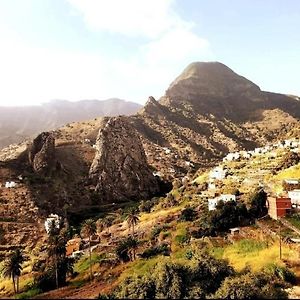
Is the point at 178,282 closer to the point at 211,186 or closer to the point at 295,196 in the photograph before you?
the point at 295,196

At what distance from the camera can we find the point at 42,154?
132250 millimetres

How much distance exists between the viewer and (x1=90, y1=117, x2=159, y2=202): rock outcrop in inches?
5271

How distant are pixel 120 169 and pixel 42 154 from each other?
23505 millimetres

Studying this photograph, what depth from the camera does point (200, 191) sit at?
108 metres

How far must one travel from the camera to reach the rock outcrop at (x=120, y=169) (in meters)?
134

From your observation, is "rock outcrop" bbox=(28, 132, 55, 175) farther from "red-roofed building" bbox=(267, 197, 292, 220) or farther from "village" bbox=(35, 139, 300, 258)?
"red-roofed building" bbox=(267, 197, 292, 220)

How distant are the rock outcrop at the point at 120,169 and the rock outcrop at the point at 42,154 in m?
12.7

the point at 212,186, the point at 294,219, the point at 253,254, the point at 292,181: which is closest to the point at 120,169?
the point at 212,186

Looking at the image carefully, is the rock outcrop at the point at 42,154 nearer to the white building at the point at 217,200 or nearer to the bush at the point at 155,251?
the white building at the point at 217,200

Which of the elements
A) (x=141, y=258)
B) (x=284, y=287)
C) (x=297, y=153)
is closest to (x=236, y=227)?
(x=141, y=258)

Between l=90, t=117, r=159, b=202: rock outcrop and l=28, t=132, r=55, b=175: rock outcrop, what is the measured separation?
12700mm

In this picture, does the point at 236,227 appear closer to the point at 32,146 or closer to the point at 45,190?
the point at 45,190

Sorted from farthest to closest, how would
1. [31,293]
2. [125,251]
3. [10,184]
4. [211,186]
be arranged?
[10,184] < [211,186] < [125,251] < [31,293]

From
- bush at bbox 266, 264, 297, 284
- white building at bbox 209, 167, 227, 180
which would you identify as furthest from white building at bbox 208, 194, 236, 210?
bush at bbox 266, 264, 297, 284
